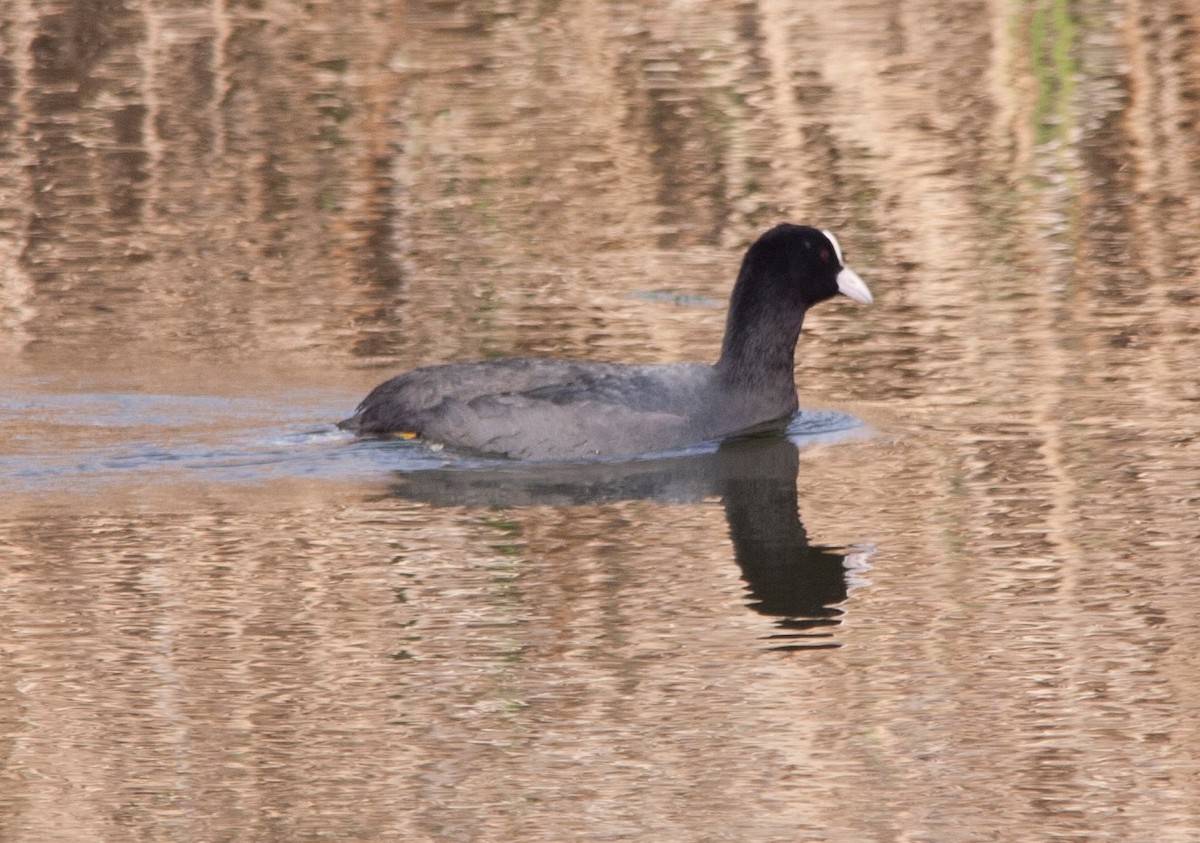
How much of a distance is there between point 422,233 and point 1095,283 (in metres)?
3.56

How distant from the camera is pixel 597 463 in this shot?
812 centimetres

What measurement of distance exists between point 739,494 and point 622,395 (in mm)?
679

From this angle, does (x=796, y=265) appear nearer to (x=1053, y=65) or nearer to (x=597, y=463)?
(x=597, y=463)

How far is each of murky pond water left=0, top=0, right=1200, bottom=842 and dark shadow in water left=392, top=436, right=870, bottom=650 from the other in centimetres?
3

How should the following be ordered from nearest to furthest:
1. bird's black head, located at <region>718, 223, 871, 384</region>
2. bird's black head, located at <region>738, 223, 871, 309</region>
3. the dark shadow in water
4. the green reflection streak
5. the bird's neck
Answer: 1. the dark shadow in water
2. the bird's neck
3. bird's black head, located at <region>718, 223, 871, 384</region>
4. bird's black head, located at <region>738, 223, 871, 309</region>
5. the green reflection streak

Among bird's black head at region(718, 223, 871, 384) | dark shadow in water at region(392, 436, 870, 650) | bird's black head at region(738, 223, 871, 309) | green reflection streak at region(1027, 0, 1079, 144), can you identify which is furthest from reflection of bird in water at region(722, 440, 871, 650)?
green reflection streak at region(1027, 0, 1079, 144)

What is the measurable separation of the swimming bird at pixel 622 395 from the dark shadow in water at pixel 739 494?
0.10 meters

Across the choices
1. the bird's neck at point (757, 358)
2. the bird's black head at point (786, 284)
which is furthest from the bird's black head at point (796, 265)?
the bird's neck at point (757, 358)

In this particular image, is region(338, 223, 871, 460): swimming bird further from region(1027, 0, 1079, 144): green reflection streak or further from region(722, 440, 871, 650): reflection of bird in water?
region(1027, 0, 1079, 144): green reflection streak

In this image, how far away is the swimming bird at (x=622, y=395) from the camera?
8.15 metres

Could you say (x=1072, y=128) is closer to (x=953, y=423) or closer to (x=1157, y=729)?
(x=953, y=423)

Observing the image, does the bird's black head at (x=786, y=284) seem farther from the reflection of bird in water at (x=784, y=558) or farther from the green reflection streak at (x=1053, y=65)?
the green reflection streak at (x=1053, y=65)

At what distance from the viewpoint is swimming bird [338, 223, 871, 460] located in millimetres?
8148

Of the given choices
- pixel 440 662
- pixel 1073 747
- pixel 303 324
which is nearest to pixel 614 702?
pixel 440 662
